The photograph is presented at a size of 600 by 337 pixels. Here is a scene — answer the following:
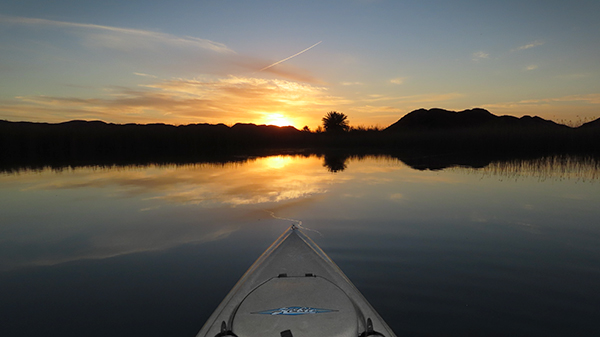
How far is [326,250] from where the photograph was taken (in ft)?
13.7

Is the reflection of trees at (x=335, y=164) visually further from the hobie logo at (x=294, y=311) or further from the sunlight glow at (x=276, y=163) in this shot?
the hobie logo at (x=294, y=311)

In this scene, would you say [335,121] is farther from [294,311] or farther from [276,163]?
[294,311]

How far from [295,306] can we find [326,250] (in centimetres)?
204

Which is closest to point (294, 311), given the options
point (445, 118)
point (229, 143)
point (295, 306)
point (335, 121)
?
point (295, 306)

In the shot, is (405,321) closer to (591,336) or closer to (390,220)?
(591,336)

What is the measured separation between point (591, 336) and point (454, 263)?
53.6 inches

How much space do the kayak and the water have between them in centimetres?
58

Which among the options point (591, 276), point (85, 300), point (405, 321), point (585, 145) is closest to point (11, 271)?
point (85, 300)

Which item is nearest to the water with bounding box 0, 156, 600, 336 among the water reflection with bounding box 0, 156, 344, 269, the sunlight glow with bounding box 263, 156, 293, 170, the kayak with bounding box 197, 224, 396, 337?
the water reflection with bounding box 0, 156, 344, 269

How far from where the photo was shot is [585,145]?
15875mm

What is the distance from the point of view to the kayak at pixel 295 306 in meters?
1.93

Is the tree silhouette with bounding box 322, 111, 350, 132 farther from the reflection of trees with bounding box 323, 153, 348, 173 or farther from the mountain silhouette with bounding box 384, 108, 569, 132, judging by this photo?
the mountain silhouette with bounding box 384, 108, 569, 132

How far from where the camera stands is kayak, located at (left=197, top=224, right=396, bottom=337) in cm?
193

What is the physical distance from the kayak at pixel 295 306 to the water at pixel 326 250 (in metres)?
0.58
